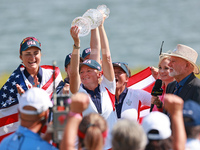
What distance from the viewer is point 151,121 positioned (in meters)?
3.59

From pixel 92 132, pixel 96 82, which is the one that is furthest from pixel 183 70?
pixel 92 132

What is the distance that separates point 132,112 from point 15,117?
1808mm

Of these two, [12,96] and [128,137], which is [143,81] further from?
[128,137]

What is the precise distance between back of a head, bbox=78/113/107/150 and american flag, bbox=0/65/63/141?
2396mm

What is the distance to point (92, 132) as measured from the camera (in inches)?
134

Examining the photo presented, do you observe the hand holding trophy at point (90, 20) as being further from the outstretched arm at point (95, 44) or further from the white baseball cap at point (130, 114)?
the white baseball cap at point (130, 114)

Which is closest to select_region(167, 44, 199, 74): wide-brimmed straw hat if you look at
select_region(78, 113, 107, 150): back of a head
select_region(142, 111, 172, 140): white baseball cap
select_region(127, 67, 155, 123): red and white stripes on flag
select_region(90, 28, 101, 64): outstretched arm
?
select_region(90, 28, 101, 64): outstretched arm

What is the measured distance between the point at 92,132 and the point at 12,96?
2.80 m

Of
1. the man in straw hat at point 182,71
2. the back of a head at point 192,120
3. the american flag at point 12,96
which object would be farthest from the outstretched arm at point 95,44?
the back of a head at point 192,120

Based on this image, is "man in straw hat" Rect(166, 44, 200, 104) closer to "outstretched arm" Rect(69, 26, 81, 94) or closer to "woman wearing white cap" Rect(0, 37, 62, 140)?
"outstretched arm" Rect(69, 26, 81, 94)

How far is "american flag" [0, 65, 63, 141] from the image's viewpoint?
19.3ft

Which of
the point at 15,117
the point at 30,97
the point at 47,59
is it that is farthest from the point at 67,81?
the point at 47,59

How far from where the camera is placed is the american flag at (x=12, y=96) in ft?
19.3

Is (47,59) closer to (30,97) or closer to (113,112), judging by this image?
(113,112)
